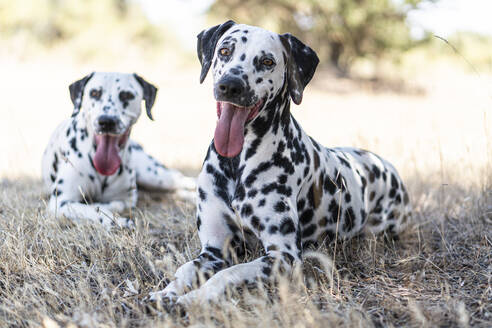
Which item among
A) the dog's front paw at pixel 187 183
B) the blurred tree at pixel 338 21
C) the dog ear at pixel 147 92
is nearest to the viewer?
the dog ear at pixel 147 92

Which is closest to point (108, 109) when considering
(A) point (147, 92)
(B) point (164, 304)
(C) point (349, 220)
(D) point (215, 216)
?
(A) point (147, 92)

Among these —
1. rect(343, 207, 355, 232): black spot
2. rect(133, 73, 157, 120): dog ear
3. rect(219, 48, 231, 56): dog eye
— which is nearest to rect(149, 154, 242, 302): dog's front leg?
rect(219, 48, 231, 56): dog eye

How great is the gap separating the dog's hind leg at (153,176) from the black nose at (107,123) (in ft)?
4.36

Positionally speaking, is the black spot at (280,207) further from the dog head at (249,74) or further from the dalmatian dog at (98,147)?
the dalmatian dog at (98,147)

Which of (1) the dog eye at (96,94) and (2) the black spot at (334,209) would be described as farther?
(1) the dog eye at (96,94)

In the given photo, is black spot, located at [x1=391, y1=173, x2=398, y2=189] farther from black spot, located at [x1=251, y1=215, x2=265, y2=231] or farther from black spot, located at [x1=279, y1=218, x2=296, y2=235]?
black spot, located at [x1=251, y1=215, x2=265, y2=231]

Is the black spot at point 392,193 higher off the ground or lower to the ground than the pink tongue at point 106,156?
lower

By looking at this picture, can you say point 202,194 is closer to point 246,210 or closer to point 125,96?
point 246,210

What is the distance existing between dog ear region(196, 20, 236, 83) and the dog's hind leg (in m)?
3.00

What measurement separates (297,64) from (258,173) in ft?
2.72

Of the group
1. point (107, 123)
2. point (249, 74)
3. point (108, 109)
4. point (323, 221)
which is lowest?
point (323, 221)

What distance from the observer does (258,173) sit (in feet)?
11.5

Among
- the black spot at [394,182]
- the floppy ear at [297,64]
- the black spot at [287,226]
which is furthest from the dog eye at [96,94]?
the black spot at [394,182]

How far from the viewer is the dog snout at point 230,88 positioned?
3.16 meters
